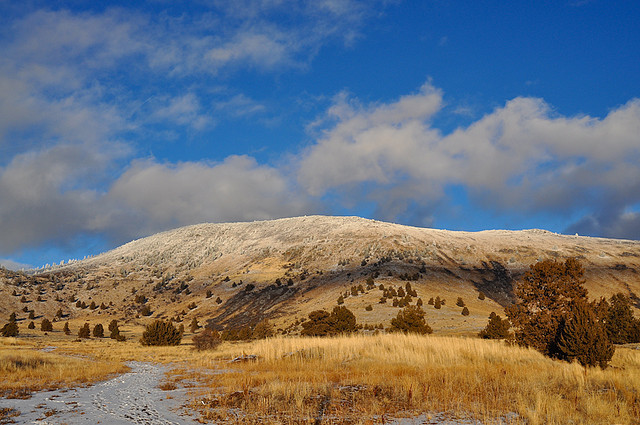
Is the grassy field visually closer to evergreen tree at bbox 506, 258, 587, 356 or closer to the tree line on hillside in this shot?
the tree line on hillside

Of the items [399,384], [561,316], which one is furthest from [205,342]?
[561,316]

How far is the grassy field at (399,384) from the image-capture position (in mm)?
8898

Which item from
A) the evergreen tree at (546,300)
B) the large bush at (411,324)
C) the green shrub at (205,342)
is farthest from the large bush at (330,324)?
the evergreen tree at (546,300)

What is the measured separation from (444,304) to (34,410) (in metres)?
50.6

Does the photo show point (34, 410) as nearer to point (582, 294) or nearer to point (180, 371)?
point (180, 371)

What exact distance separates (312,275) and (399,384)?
7888 centimetres

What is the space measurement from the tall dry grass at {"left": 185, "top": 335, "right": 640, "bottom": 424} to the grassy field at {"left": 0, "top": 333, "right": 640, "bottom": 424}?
0.10 ft

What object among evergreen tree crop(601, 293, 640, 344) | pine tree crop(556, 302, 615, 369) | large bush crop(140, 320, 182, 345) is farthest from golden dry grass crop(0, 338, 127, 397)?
evergreen tree crop(601, 293, 640, 344)

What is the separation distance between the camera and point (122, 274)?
409 ft

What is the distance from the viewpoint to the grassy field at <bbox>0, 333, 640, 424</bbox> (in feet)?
29.2

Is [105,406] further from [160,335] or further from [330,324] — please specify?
[160,335]

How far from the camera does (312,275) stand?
9006 centimetres

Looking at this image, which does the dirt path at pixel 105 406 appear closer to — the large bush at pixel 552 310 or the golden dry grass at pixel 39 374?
the golden dry grass at pixel 39 374

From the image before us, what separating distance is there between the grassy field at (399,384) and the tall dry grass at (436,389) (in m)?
0.03
